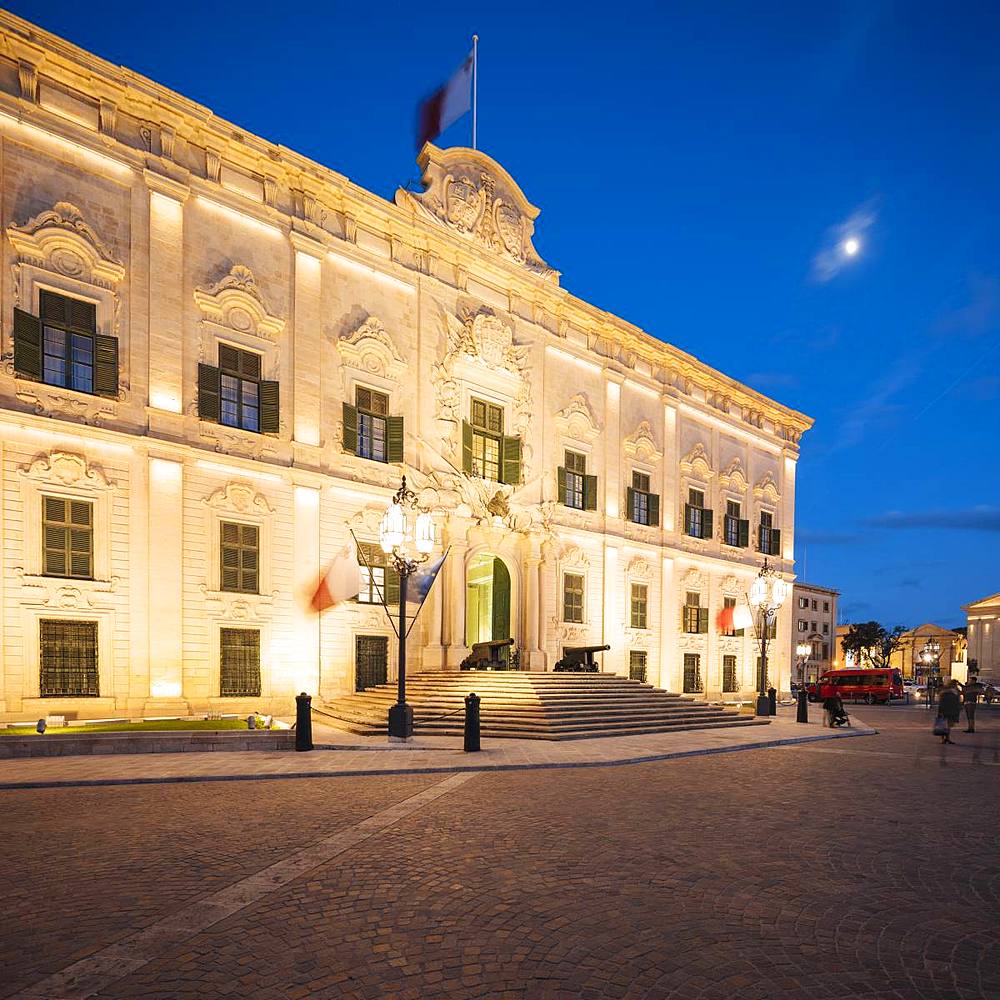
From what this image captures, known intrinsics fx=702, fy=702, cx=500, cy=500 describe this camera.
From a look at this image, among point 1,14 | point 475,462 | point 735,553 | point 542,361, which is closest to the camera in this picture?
point 1,14

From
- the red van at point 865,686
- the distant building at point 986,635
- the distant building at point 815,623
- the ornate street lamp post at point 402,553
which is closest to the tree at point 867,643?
the distant building at point 815,623

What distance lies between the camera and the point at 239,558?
62.4 ft

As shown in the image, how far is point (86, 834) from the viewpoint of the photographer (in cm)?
792

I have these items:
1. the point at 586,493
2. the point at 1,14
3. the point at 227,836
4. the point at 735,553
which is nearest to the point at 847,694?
the point at 735,553

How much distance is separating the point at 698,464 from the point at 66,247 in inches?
1033

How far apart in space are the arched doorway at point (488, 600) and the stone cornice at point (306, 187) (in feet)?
31.7

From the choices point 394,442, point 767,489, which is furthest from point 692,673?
point 394,442

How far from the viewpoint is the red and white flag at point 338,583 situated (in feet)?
65.3

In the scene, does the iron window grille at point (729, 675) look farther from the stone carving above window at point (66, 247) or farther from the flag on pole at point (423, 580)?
the stone carving above window at point (66, 247)

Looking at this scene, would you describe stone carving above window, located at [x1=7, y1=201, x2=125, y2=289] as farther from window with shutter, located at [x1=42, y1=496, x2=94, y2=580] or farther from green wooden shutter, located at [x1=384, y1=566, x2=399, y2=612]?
green wooden shutter, located at [x1=384, y1=566, x2=399, y2=612]

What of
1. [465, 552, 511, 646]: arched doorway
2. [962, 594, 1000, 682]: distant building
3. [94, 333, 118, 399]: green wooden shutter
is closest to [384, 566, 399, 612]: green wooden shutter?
[465, 552, 511, 646]: arched doorway

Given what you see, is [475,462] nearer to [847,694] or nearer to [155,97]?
[155,97]

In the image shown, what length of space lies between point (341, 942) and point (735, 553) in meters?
32.7

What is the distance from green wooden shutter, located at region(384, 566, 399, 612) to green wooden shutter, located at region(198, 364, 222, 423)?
22.2 ft
